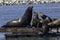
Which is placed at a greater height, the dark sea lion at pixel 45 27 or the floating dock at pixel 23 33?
the dark sea lion at pixel 45 27

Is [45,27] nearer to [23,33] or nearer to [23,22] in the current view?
[23,33]

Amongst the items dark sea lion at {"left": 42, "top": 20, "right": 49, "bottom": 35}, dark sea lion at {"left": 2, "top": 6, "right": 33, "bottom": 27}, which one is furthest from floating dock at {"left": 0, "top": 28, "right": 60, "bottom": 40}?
dark sea lion at {"left": 2, "top": 6, "right": 33, "bottom": 27}

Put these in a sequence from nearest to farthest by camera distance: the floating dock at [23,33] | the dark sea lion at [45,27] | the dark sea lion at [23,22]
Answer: the floating dock at [23,33] → the dark sea lion at [45,27] → the dark sea lion at [23,22]

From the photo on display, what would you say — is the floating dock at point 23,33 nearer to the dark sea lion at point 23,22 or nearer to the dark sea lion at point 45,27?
the dark sea lion at point 45,27

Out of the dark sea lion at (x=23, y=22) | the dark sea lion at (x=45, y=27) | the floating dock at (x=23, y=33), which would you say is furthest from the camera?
the dark sea lion at (x=23, y=22)

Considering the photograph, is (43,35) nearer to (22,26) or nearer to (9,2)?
(22,26)

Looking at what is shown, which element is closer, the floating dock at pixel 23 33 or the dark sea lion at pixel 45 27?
the floating dock at pixel 23 33

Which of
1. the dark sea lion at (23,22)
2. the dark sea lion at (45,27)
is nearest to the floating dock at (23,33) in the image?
the dark sea lion at (45,27)

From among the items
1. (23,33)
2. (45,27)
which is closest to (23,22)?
(23,33)

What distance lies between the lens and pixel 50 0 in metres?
122

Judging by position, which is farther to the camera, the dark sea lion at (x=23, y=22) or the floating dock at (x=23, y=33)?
the dark sea lion at (x=23, y=22)

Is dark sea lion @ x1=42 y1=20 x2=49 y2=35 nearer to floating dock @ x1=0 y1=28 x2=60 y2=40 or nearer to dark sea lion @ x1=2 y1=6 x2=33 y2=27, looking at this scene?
floating dock @ x1=0 y1=28 x2=60 y2=40

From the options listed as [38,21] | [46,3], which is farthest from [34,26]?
[46,3]

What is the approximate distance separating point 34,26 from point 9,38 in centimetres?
162
